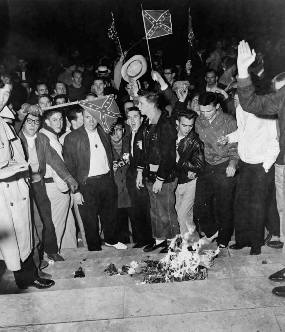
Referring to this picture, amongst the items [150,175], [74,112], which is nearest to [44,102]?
[74,112]

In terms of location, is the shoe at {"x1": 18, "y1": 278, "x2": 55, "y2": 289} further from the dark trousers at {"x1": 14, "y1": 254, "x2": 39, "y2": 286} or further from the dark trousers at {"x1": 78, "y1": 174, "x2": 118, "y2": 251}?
the dark trousers at {"x1": 78, "y1": 174, "x2": 118, "y2": 251}

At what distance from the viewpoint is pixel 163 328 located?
3.25 m

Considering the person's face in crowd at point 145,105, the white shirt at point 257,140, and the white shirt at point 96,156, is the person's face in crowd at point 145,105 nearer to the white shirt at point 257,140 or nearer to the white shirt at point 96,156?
the white shirt at point 96,156

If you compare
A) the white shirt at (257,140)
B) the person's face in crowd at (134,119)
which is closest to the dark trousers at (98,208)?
the person's face in crowd at (134,119)

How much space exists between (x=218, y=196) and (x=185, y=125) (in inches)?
48.1

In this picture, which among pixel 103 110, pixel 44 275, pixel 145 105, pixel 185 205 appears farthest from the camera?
pixel 185 205

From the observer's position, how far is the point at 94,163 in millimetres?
5320

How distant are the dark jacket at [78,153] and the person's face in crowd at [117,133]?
31 cm

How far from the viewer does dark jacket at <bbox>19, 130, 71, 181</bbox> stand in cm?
511

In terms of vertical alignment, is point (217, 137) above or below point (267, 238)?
above

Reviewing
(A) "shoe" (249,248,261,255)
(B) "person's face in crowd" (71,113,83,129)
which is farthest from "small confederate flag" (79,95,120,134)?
(A) "shoe" (249,248,261,255)

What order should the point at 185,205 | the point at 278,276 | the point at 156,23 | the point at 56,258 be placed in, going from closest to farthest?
the point at 278,276 → the point at 56,258 → the point at 185,205 → the point at 156,23

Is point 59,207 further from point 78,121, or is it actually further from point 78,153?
point 78,121

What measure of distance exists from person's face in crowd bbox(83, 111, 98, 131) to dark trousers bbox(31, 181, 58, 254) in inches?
43.1
